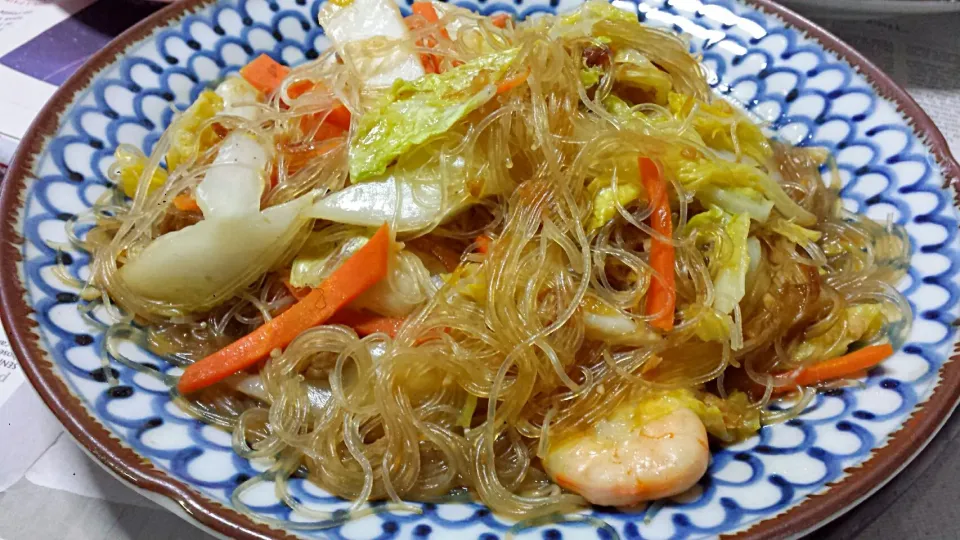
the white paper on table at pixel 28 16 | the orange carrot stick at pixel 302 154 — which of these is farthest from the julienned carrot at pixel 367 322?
the white paper on table at pixel 28 16

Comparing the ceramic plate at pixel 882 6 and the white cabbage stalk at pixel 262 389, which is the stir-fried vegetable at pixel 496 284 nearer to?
the white cabbage stalk at pixel 262 389

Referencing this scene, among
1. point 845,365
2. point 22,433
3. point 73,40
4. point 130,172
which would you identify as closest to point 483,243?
point 845,365

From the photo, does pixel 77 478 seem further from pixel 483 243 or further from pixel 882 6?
pixel 882 6

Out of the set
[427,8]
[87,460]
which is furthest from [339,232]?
[427,8]

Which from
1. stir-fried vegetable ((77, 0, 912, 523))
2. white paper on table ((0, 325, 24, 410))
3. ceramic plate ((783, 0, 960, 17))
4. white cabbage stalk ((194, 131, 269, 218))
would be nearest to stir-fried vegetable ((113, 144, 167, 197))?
stir-fried vegetable ((77, 0, 912, 523))

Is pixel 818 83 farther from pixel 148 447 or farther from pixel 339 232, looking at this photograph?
pixel 148 447

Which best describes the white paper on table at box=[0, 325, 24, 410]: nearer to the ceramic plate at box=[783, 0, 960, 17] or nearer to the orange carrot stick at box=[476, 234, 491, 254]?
the orange carrot stick at box=[476, 234, 491, 254]

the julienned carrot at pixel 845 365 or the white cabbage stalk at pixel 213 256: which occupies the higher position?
the white cabbage stalk at pixel 213 256
